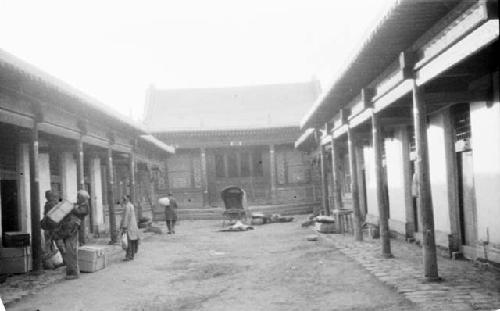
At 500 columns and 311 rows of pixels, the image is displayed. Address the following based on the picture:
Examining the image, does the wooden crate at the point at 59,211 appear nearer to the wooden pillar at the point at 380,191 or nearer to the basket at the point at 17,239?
the basket at the point at 17,239

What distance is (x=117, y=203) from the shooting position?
1950 cm

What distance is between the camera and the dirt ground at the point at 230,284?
6.03 meters

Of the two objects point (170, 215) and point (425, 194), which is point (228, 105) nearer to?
point (170, 215)

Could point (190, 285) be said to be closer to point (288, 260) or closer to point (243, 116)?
point (288, 260)

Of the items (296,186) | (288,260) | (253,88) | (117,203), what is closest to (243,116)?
(253,88)

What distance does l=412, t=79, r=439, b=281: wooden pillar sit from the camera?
6586mm

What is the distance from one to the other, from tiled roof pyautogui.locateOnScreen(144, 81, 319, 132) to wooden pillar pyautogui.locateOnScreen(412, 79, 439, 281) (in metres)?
19.7

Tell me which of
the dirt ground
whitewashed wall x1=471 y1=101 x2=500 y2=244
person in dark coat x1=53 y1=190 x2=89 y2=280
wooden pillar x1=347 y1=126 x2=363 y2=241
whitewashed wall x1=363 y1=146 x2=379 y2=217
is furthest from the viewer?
whitewashed wall x1=363 y1=146 x2=379 y2=217

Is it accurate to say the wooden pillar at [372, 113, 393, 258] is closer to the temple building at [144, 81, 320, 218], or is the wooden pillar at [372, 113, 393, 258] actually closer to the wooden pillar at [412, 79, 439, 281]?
the wooden pillar at [412, 79, 439, 281]

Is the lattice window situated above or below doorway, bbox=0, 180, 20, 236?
above

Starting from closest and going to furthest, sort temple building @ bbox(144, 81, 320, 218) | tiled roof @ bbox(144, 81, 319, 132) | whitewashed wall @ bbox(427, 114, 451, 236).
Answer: whitewashed wall @ bbox(427, 114, 451, 236) → temple building @ bbox(144, 81, 320, 218) → tiled roof @ bbox(144, 81, 319, 132)

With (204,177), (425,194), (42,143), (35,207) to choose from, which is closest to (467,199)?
(425,194)

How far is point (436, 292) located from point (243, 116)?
74.4 feet

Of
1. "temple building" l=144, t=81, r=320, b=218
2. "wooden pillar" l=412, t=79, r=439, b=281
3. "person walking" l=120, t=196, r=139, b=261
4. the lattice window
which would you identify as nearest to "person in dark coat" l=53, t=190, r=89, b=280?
"person walking" l=120, t=196, r=139, b=261
